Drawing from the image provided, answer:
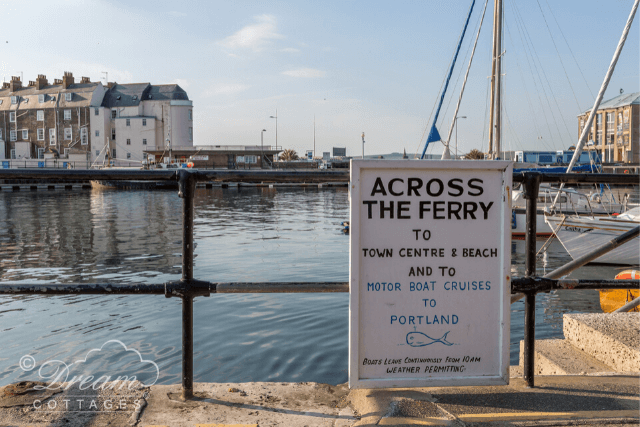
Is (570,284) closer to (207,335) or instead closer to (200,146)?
(207,335)

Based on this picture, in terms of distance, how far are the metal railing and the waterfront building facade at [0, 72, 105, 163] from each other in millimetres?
103340

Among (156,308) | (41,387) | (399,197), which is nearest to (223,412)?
(41,387)

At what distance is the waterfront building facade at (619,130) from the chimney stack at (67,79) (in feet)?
300

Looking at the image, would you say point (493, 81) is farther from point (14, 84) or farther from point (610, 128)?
point (14, 84)

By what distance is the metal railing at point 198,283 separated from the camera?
2.99m

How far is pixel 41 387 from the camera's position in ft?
10.5

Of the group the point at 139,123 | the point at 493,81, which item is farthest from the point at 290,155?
the point at 493,81

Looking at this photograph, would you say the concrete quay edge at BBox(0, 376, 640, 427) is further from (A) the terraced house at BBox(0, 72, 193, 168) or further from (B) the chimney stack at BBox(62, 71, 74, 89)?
(B) the chimney stack at BBox(62, 71, 74, 89)

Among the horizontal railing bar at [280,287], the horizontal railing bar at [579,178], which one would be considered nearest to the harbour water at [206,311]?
the horizontal railing bar at [280,287]

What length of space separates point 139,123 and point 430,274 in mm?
101128

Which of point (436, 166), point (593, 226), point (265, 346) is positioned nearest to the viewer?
point (436, 166)

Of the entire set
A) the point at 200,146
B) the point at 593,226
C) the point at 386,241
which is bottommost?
the point at 593,226

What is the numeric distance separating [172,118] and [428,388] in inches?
3931

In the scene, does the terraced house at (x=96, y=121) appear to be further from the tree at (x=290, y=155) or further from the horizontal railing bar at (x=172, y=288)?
the horizontal railing bar at (x=172, y=288)
